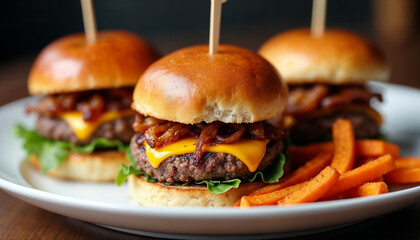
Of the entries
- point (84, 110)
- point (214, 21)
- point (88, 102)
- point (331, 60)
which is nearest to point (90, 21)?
point (88, 102)

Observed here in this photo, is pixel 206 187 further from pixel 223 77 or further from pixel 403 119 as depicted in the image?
pixel 403 119

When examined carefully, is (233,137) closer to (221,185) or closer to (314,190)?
(221,185)

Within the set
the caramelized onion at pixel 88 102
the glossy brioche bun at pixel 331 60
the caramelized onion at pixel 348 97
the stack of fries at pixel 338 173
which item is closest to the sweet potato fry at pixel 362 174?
the stack of fries at pixel 338 173

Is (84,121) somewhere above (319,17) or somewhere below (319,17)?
below

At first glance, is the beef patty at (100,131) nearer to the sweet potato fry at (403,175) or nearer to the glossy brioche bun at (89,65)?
the glossy brioche bun at (89,65)

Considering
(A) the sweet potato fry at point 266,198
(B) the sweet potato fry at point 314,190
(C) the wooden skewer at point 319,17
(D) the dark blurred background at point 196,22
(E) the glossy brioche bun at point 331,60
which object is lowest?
(D) the dark blurred background at point 196,22

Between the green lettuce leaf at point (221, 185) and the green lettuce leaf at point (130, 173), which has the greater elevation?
the green lettuce leaf at point (221, 185)

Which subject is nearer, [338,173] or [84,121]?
[338,173]
